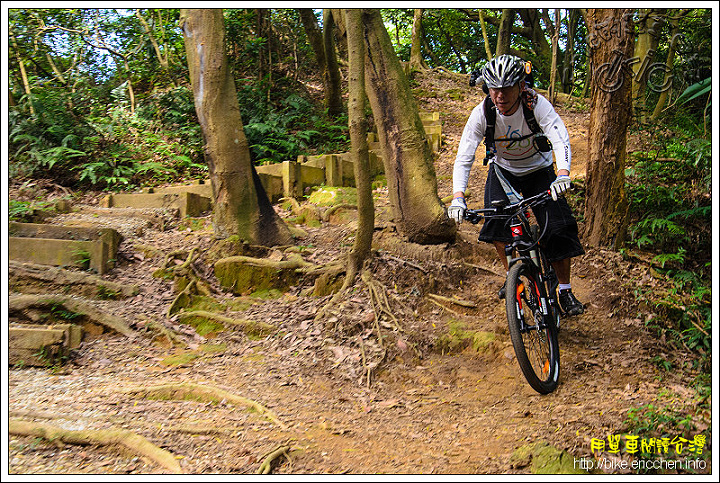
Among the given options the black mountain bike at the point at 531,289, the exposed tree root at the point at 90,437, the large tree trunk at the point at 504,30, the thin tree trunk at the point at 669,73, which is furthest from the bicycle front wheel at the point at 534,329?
the large tree trunk at the point at 504,30

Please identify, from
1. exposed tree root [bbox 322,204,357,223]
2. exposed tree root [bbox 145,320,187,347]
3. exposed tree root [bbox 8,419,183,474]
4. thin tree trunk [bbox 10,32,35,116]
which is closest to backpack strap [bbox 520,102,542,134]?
exposed tree root [bbox 8,419,183,474]

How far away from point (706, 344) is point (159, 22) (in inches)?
543

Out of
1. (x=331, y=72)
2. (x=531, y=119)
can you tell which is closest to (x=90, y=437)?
(x=531, y=119)

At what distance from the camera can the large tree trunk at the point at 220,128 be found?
6703mm

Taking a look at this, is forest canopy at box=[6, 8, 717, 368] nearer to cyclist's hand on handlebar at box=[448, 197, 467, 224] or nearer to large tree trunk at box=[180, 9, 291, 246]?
large tree trunk at box=[180, 9, 291, 246]

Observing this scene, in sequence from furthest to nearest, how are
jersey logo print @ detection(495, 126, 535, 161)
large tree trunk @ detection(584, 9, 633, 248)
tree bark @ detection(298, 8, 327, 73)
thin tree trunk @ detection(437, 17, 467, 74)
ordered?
thin tree trunk @ detection(437, 17, 467, 74) < tree bark @ detection(298, 8, 327, 73) < large tree trunk @ detection(584, 9, 633, 248) < jersey logo print @ detection(495, 126, 535, 161)

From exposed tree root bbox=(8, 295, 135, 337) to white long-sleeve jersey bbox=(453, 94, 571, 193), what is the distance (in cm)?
385

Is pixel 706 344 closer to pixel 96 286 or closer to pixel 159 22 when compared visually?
pixel 96 286

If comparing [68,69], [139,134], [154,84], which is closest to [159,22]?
[154,84]

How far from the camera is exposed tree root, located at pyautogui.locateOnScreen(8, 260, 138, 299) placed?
5.79m

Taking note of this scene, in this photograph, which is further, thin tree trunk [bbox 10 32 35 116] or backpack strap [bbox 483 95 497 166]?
thin tree trunk [bbox 10 32 35 116]

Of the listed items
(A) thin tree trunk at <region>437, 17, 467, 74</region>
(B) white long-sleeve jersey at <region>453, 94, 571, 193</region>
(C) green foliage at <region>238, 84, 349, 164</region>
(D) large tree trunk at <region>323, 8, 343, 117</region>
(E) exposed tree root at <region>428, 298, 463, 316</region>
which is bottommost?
(E) exposed tree root at <region>428, 298, 463, 316</region>

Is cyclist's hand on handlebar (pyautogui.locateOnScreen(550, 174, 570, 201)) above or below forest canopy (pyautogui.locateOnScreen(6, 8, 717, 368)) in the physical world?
below

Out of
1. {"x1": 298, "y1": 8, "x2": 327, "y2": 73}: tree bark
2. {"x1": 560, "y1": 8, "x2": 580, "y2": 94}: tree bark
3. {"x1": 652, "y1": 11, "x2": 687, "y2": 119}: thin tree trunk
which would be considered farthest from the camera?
{"x1": 560, "y1": 8, "x2": 580, "y2": 94}: tree bark
